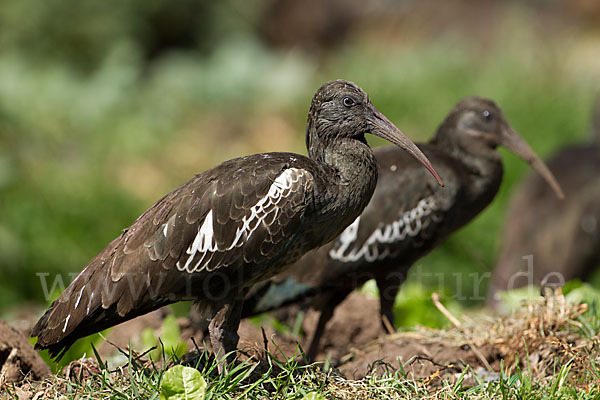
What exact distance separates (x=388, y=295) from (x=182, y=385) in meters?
2.13

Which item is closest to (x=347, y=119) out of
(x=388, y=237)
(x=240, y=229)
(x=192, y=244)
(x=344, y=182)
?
(x=344, y=182)

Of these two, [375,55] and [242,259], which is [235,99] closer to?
[375,55]

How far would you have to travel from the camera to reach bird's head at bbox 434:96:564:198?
17.1ft

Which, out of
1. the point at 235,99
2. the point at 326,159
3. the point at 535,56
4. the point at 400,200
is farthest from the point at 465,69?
the point at 326,159

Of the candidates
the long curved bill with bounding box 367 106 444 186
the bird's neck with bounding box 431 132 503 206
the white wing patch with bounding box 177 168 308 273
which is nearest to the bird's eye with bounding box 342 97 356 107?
the long curved bill with bounding box 367 106 444 186

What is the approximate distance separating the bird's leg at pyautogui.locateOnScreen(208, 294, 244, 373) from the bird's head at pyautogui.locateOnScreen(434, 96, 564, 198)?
2.11 m

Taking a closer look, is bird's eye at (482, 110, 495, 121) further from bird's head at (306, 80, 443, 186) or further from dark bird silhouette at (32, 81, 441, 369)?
dark bird silhouette at (32, 81, 441, 369)

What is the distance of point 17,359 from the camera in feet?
12.8

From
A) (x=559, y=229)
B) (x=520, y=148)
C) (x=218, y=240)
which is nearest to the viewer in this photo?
(x=218, y=240)

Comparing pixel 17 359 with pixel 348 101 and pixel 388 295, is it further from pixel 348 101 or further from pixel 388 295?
pixel 388 295

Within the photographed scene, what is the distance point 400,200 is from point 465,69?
22.8 feet

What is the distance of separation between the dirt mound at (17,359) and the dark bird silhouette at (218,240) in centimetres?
21

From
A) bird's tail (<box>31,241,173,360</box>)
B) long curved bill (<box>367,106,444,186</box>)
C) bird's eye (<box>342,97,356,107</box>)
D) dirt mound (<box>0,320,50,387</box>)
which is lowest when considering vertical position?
dirt mound (<box>0,320,50,387</box>)

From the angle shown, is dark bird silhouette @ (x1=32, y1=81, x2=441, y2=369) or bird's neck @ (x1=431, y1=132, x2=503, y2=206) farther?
bird's neck @ (x1=431, y1=132, x2=503, y2=206)
